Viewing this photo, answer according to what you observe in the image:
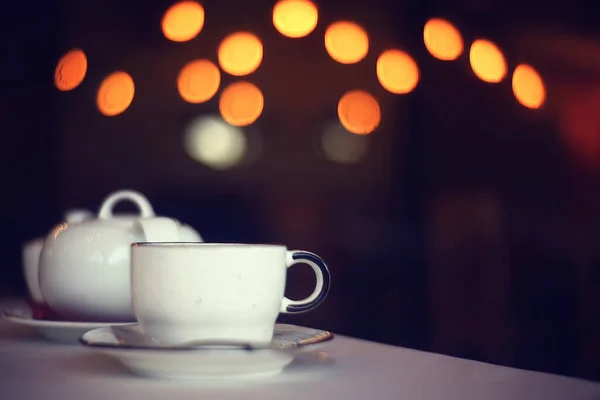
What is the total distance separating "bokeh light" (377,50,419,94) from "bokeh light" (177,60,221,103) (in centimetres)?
83

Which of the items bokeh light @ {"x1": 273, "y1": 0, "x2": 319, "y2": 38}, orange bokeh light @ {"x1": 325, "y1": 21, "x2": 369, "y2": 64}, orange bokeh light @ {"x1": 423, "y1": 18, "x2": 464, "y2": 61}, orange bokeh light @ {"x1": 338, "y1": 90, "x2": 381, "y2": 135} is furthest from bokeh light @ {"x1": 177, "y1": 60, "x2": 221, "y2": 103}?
orange bokeh light @ {"x1": 423, "y1": 18, "x2": 464, "y2": 61}

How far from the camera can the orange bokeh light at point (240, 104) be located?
2.55 meters

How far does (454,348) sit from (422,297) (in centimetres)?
22

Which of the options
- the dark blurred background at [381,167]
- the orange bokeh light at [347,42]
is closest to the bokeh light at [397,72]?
the dark blurred background at [381,167]

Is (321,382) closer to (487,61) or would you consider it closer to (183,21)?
(487,61)

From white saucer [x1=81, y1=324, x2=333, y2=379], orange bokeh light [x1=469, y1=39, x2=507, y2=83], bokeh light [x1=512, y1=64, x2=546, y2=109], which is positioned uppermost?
orange bokeh light [x1=469, y1=39, x2=507, y2=83]

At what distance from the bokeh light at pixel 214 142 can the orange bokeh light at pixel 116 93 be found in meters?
0.27

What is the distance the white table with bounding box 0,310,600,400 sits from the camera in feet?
1.76

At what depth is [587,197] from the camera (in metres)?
0.73

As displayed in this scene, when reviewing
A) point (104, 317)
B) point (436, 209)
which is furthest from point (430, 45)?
point (104, 317)

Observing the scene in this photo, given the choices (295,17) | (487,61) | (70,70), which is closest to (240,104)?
(295,17)

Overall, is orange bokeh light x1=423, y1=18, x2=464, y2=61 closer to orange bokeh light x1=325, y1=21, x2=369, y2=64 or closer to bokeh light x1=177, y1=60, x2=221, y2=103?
orange bokeh light x1=325, y1=21, x2=369, y2=64

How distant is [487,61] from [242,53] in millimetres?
1782

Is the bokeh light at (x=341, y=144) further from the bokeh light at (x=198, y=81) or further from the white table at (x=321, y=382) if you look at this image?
the white table at (x=321, y=382)
